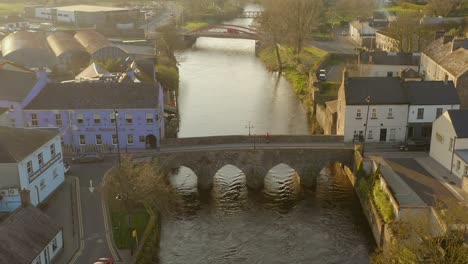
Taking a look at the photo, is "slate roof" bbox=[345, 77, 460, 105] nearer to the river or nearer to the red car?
the river

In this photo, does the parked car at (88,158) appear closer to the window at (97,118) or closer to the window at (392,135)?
the window at (97,118)

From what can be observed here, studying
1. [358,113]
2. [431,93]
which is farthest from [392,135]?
[431,93]

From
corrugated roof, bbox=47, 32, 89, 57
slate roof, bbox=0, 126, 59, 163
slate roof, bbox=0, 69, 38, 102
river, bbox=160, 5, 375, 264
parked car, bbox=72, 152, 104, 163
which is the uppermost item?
slate roof, bbox=0, 69, 38, 102

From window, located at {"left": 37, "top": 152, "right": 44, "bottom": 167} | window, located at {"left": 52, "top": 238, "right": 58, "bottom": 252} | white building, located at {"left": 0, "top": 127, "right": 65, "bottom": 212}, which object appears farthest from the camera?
window, located at {"left": 37, "top": 152, "right": 44, "bottom": 167}

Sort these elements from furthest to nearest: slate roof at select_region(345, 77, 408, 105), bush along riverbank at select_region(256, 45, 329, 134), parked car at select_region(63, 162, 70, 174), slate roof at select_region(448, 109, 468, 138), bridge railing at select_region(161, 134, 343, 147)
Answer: bush along riverbank at select_region(256, 45, 329, 134), slate roof at select_region(345, 77, 408, 105), bridge railing at select_region(161, 134, 343, 147), parked car at select_region(63, 162, 70, 174), slate roof at select_region(448, 109, 468, 138)

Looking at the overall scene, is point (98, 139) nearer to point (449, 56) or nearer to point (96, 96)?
point (96, 96)

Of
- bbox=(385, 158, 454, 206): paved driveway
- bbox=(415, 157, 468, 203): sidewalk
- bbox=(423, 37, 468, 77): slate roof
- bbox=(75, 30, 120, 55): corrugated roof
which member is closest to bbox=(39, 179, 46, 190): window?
bbox=(385, 158, 454, 206): paved driveway

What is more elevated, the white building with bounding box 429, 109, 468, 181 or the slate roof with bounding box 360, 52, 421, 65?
the slate roof with bounding box 360, 52, 421, 65
